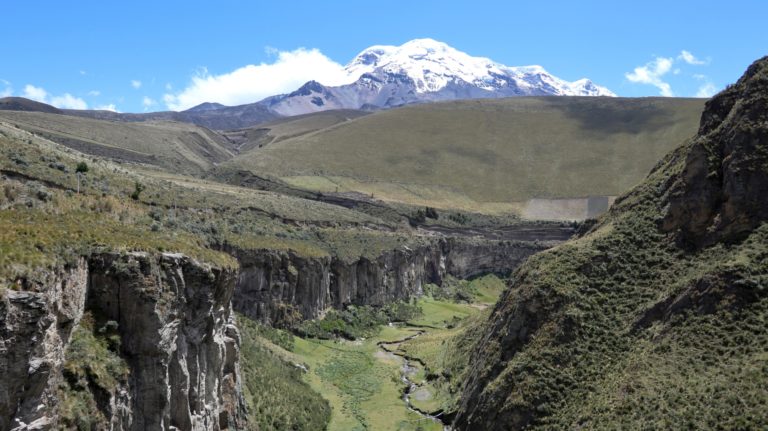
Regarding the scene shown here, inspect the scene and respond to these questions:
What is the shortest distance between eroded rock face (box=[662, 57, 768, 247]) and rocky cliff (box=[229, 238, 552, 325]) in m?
29.7

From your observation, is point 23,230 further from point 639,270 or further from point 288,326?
point 288,326

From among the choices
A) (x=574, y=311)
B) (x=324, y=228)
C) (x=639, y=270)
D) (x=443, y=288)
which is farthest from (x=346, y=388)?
(x=443, y=288)

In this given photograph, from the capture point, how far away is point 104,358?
20.5 m

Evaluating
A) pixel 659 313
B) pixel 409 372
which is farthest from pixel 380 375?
pixel 659 313

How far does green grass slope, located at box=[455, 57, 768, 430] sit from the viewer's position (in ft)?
89.6

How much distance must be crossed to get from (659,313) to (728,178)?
875 cm

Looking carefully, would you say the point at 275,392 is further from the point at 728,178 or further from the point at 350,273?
Answer: the point at 350,273

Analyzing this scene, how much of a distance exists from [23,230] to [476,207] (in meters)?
137

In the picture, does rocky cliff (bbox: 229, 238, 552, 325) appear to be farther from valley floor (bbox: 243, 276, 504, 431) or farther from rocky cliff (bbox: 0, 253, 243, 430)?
rocky cliff (bbox: 0, 253, 243, 430)

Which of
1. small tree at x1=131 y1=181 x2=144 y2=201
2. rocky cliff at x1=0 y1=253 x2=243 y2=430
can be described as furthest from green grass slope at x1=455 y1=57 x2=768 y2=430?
small tree at x1=131 y1=181 x2=144 y2=201

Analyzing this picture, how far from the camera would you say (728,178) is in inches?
1393

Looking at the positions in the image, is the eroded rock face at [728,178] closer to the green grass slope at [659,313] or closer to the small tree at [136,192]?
the green grass slope at [659,313]

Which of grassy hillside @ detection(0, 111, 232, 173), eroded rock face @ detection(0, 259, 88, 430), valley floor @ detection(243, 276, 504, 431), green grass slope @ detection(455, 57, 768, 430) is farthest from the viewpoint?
grassy hillside @ detection(0, 111, 232, 173)

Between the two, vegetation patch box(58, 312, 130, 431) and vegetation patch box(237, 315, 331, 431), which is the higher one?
vegetation patch box(58, 312, 130, 431)
